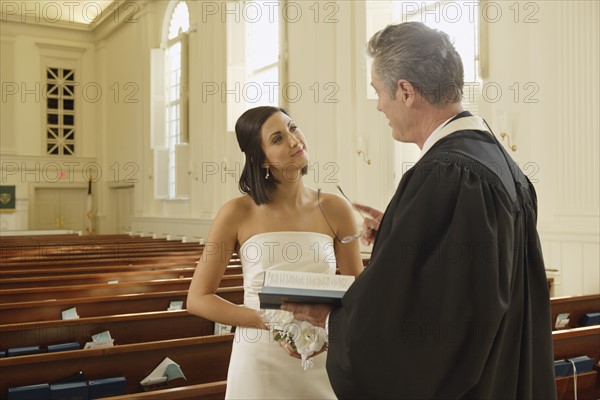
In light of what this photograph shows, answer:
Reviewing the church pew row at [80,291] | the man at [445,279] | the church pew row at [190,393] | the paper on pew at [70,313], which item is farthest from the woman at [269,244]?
the church pew row at [80,291]

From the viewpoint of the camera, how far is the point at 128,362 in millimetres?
2926

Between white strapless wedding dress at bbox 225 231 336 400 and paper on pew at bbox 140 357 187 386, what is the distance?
93 centimetres

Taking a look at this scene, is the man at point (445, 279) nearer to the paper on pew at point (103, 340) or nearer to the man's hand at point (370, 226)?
the man's hand at point (370, 226)

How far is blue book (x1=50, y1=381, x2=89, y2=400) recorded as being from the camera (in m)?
2.66

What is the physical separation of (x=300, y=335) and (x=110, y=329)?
209cm

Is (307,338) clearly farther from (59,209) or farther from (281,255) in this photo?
(59,209)

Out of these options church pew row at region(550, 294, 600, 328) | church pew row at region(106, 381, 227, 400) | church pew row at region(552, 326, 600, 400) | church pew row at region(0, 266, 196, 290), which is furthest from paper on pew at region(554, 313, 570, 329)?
church pew row at region(0, 266, 196, 290)

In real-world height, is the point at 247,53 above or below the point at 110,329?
above

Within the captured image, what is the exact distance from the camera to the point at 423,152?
1.55 meters

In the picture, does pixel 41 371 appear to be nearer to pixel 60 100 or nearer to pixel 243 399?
pixel 243 399

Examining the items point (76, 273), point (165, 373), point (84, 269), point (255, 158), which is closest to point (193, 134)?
point (84, 269)

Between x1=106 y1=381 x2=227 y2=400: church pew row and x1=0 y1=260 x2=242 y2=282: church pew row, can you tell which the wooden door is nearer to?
x1=0 y1=260 x2=242 y2=282: church pew row

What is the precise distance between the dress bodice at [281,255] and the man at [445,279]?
0.70m

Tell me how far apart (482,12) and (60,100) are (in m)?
14.1
